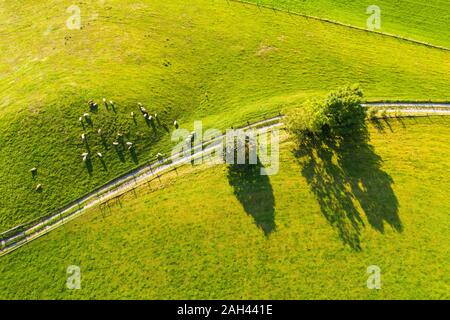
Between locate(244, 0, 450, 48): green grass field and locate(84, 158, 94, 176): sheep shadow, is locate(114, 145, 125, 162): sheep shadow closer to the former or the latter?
locate(84, 158, 94, 176): sheep shadow

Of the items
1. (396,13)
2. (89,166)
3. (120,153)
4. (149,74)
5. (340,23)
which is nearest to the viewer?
(89,166)

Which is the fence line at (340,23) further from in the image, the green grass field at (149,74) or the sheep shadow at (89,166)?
the sheep shadow at (89,166)

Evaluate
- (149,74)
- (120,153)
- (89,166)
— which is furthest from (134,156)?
(149,74)

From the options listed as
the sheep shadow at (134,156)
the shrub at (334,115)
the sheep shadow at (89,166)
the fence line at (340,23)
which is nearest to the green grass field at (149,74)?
the sheep shadow at (89,166)

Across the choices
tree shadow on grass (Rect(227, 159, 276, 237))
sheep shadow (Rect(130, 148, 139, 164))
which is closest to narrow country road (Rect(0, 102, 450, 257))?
sheep shadow (Rect(130, 148, 139, 164))

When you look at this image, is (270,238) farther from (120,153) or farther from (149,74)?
(149,74)

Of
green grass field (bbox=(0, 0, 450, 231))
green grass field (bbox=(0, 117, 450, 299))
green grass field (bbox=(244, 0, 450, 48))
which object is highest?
green grass field (bbox=(244, 0, 450, 48))
